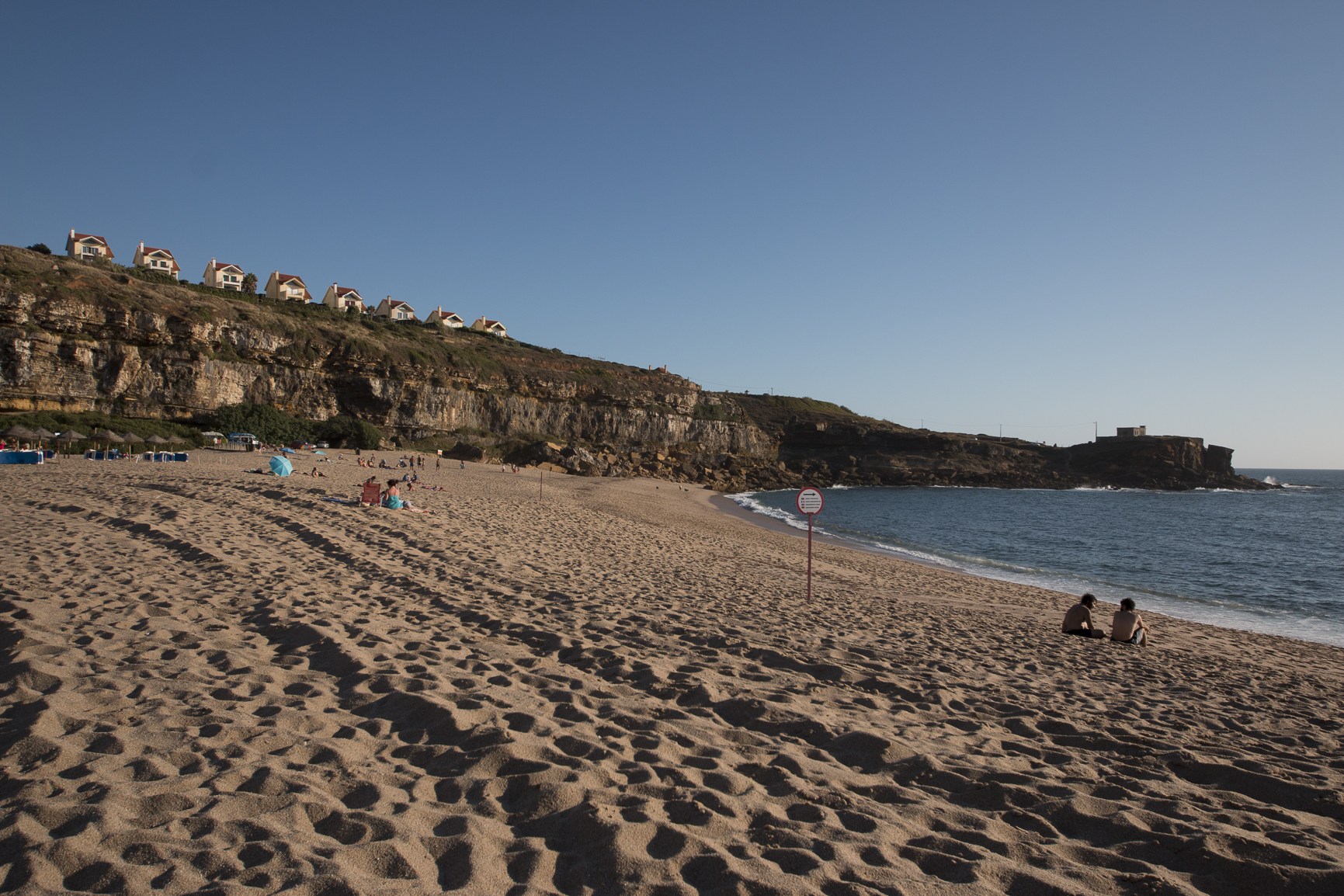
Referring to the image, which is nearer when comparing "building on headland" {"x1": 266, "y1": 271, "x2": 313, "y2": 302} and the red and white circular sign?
the red and white circular sign

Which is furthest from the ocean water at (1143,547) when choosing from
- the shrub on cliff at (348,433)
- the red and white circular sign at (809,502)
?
the shrub on cliff at (348,433)

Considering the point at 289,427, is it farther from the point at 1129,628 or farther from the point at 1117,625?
the point at 1129,628

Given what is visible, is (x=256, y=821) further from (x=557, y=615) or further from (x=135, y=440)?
(x=135, y=440)

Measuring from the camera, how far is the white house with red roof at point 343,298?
81562 millimetres

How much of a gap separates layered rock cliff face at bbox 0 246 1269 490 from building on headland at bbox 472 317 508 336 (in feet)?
31.7

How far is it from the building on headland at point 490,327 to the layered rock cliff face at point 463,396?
31.7 feet

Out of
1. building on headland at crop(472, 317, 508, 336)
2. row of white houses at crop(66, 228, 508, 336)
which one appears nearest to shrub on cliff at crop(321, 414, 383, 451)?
row of white houses at crop(66, 228, 508, 336)

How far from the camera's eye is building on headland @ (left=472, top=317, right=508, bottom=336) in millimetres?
93719

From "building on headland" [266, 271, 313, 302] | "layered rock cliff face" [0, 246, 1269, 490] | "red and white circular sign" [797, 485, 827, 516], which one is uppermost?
"building on headland" [266, 271, 313, 302]

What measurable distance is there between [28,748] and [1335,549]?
42.0 metres

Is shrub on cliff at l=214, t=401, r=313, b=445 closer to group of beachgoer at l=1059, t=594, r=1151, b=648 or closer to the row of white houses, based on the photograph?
the row of white houses

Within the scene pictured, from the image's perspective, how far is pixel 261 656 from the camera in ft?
18.4

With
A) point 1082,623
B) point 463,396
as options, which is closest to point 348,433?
point 463,396

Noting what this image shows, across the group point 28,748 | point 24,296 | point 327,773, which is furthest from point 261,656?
point 24,296
